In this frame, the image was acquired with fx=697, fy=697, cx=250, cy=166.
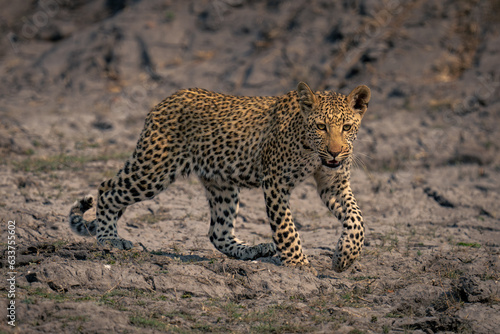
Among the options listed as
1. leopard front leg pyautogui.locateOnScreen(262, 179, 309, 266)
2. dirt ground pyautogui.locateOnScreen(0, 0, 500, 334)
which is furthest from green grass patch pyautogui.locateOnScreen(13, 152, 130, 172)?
leopard front leg pyautogui.locateOnScreen(262, 179, 309, 266)

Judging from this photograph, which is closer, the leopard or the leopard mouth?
the leopard mouth

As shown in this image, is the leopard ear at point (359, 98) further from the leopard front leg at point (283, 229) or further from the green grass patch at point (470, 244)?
the green grass patch at point (470, 244)

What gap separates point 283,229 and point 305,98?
140 cm

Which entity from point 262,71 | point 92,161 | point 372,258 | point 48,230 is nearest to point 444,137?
point 262,71

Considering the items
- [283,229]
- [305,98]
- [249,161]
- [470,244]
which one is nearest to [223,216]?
[249,161]

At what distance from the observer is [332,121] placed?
7.00 meters

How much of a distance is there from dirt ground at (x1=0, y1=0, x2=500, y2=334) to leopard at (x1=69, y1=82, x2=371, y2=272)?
38cm

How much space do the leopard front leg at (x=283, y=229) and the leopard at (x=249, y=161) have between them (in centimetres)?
1

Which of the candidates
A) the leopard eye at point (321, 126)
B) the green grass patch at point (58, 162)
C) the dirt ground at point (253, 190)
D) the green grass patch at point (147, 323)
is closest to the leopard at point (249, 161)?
the leopard eye at point (321, 126)

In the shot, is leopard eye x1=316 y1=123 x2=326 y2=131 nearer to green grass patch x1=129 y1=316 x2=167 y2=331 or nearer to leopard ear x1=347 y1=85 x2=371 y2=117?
leopard ear x1=347 y1=85 x2=371 y2=117

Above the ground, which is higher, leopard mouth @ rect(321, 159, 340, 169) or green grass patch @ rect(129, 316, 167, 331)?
leopard mouth @ rect(321, 159, 340, 169)

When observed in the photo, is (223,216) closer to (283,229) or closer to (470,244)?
(283,229)

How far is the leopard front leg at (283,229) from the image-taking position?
7.35 meters

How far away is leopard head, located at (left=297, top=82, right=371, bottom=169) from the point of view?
6.88 metres
